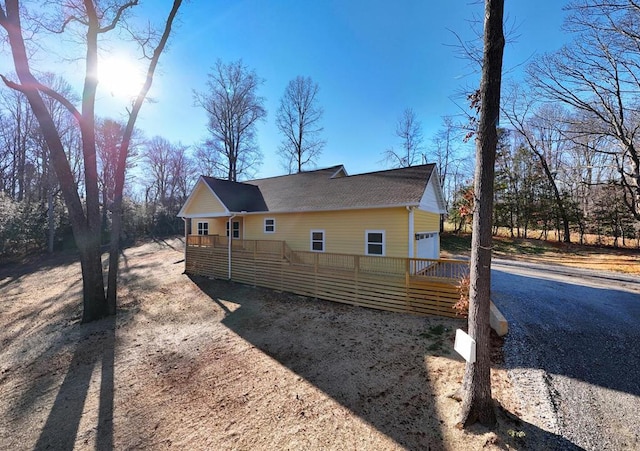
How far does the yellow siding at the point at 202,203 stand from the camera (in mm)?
13156

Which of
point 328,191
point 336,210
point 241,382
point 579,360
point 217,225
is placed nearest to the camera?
point 579,360

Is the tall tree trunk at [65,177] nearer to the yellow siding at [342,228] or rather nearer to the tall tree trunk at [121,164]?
the tall tree trunk at [121,164]

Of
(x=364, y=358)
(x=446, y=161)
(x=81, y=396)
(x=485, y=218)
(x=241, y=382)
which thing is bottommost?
(x=81, y=396)

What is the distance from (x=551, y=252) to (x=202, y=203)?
24.0 meters

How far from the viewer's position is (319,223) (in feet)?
36.6

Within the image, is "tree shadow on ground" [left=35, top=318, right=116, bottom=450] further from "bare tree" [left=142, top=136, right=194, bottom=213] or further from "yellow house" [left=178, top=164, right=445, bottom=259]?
"bare tree" [left=142, top=136, right=194, bottom=213]

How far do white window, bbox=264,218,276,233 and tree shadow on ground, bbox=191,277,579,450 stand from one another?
4360mm

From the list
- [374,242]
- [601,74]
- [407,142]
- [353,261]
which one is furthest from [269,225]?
[407,142]

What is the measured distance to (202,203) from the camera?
14.0 m

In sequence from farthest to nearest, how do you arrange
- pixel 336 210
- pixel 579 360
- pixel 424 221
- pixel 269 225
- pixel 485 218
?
pixel 269 225, pixel 424 221, pixel 336 210, pixel 579 360, pixel 485 218

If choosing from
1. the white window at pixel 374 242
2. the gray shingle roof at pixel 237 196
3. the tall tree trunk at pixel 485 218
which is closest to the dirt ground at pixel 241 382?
the tall tree trunk at pixel 485 218

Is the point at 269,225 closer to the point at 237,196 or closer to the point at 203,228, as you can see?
the point at 237,196

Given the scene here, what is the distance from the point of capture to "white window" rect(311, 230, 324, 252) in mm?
11117

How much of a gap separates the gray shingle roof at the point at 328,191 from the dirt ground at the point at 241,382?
4169 mm
